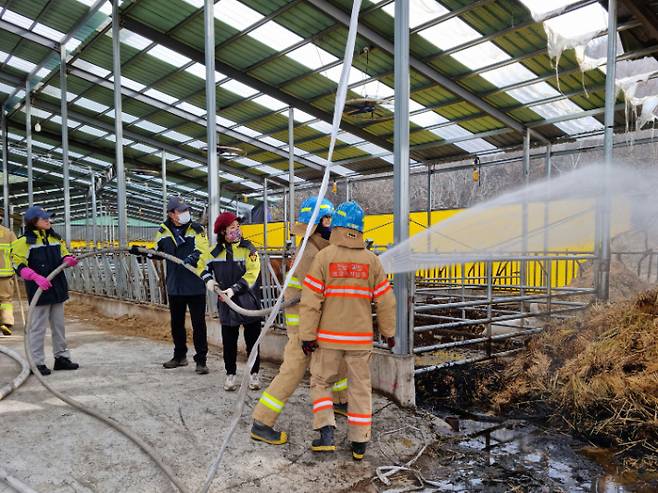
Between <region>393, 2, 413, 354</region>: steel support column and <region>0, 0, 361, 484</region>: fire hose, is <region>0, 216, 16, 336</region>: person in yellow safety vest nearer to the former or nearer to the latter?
<region>0, 0, 361, 484</region>: fire hose

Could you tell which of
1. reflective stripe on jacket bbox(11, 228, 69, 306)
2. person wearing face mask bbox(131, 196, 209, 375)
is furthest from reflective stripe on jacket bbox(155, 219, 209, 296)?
reflective stripe on jacket bbox(11, 228, 69, 306)

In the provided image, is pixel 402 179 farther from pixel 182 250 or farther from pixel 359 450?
pixel 182 250

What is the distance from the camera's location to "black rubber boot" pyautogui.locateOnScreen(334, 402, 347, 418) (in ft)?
11.9

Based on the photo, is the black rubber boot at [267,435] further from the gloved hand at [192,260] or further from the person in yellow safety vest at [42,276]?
the person in yellow safety vest at [42,276]

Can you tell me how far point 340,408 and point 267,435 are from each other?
689mm

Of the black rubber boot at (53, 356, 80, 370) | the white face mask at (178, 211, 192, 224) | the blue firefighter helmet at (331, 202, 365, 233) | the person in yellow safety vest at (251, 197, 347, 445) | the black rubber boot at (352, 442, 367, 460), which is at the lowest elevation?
the black rubber boot at (352, 442, 367, 460)

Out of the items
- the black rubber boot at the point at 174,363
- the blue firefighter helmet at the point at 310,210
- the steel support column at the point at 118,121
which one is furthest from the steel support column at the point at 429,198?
the blue firefighter helmet at the point at 310,210

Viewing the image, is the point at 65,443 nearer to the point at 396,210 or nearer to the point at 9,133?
the point at 396,210

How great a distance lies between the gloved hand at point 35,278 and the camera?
14.6ft

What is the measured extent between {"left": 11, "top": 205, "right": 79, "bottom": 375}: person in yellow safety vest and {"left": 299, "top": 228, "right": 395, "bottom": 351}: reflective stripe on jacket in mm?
2711

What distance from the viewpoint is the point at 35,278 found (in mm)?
4480

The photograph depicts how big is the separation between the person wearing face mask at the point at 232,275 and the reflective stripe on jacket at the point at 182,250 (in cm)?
49

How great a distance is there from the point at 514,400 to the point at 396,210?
78.9 inches

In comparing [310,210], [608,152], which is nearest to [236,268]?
[310,210]
